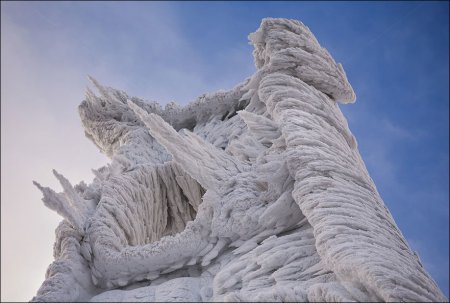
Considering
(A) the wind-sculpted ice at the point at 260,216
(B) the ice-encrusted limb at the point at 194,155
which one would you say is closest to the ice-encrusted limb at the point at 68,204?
(A) the wind-sculpted ice at the point at 260,216

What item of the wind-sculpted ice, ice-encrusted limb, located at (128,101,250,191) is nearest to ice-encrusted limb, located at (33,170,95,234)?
the wind-sculpted ice

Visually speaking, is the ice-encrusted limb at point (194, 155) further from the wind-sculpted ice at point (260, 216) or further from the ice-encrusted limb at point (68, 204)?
the ice-encrusted limb at point (68, 204)

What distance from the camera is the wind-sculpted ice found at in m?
3.97

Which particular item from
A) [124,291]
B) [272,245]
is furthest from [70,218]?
[272,245]

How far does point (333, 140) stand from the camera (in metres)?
5.54

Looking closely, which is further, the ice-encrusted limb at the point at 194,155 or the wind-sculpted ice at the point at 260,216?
the ice-encrusted limb at the point at 194,155

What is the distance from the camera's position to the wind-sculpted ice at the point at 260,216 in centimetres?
397

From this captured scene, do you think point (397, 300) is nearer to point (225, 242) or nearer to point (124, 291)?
point (225, 242)

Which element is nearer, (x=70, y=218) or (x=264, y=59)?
(x=70, y=218)

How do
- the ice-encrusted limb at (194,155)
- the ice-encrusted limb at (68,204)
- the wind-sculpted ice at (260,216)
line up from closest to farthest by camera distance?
the wind-sculpted ice at (260,216) → the ice-encrusted limb at (68,204) → the ice-encrusted limb at (194,155)

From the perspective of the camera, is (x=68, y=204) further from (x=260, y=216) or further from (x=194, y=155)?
(x=260, y=216)

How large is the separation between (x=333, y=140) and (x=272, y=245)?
1.49 metres

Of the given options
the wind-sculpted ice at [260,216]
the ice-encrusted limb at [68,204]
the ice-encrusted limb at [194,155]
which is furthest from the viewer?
the ice-encrusted limb at [194,155]

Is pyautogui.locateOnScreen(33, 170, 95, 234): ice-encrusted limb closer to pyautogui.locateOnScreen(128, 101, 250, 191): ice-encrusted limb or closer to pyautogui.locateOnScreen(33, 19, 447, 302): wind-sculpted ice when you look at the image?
pyautogui.locateOnScreen(33, 19, 447, 302): wind-sculpted ice
